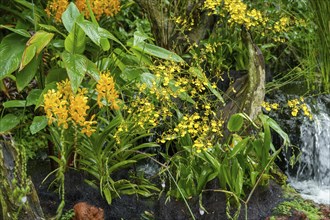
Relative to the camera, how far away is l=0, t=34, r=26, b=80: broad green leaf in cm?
301

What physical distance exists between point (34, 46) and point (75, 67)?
255mm

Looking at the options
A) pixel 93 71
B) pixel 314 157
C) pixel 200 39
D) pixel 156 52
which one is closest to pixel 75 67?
pixel 93 71

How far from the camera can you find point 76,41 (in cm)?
300

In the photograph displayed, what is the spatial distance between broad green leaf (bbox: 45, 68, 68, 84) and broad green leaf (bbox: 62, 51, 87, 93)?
18 cm

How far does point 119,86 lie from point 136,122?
0.90 ft

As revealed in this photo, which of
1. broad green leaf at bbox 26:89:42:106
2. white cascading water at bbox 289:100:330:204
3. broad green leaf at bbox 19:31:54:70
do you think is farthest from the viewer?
white cascading water at bbox 289:100:330:204

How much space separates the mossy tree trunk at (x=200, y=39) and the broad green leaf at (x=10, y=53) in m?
1.20

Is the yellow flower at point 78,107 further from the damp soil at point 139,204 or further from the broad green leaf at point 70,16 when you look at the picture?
the damp soil at point 139,204

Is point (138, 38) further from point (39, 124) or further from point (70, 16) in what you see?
point (39, 124)

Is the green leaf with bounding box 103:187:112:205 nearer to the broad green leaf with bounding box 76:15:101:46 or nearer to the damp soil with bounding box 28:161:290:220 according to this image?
the damp soil with bounding box 28:161:290:220

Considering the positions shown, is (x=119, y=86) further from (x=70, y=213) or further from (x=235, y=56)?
(x=235, y=56)

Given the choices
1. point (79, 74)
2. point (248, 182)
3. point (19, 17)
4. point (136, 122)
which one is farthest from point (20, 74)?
point (248, 182)

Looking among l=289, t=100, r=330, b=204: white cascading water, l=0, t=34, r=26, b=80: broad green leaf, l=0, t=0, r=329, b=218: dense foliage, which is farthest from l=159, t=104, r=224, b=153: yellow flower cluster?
l=289, t=100, r=330, b=204: white cascading water

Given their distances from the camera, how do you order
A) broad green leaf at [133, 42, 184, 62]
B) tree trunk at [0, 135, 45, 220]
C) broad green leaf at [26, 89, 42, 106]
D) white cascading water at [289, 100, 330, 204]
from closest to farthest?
tree trunk at [0, 135, 45, 220], broad green leaf at [26, 89, 42, 106], broad green leaf at [133, 42, 184, 62], white cascading water at [289, 100, 330, 204]
